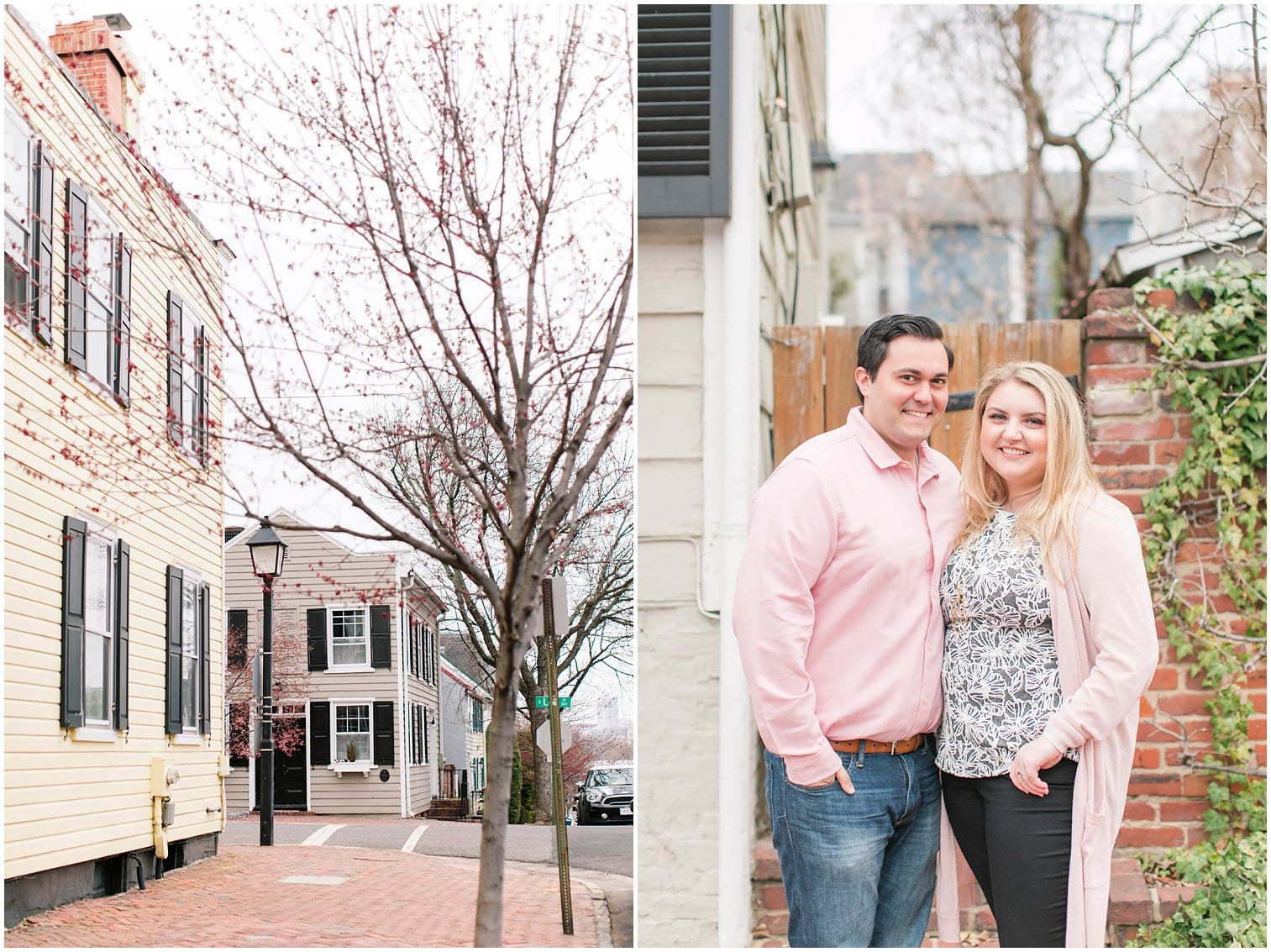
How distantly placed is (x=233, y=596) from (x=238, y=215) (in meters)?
0.83

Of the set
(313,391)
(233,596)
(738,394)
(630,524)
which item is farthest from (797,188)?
(233,596)

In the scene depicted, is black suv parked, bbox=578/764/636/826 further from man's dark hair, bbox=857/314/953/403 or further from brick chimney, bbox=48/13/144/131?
brick chimney, bbox=48/13/144/131

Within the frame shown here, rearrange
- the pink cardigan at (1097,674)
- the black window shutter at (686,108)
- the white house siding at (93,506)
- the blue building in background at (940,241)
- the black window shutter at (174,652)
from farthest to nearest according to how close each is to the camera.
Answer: the blue building in background at (940,241) < the black window shutter at (686,108) < the black window shutter at (174,652) < the white house siding at (93,506) < the pink cardigan at (1097,674)

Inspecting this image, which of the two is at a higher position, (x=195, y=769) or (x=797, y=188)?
(x=797, y=188)

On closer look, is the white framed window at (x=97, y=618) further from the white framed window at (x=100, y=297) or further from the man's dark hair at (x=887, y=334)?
the man's dark hair at (x=887, y=334)

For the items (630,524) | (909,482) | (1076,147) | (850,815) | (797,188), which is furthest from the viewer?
(1076,147)

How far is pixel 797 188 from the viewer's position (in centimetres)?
423

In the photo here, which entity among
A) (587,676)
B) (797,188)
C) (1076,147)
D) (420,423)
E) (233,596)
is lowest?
(587,676)

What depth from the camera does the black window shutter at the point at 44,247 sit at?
249 cm

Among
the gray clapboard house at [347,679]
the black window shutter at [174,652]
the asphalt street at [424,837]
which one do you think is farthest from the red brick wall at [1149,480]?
the black window shutter at [174,652]

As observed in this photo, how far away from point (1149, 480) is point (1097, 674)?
129 centimetres

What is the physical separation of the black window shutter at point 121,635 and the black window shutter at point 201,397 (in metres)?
0.26

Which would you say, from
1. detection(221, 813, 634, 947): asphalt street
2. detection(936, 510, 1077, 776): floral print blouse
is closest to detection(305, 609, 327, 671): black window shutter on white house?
detection(221, 813, 634, 947): asphalt street

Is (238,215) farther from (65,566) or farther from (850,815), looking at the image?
(850,815)
